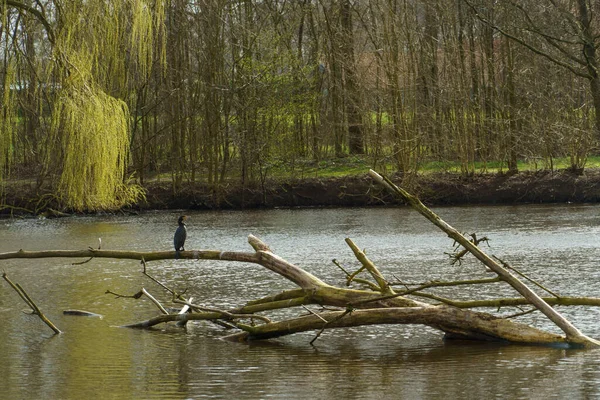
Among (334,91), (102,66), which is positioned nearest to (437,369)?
(102,66)

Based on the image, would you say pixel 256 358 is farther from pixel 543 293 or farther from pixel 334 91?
pixel 334 91

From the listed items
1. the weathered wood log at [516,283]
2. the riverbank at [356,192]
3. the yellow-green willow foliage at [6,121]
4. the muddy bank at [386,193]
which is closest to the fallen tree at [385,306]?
the weathered wood log at [516,283]

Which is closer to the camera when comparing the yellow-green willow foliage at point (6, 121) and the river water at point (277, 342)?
the river water at point (277, 342)

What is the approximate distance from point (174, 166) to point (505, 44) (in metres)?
11.5

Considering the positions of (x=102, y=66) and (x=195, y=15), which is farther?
(x=195, y=15)

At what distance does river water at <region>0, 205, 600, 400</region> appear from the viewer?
7.93 meters

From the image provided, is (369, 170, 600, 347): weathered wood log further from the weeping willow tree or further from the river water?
the weeping willow tree

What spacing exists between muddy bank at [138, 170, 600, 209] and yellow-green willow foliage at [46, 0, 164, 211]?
17.2 meters

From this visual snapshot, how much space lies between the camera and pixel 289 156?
34969mm

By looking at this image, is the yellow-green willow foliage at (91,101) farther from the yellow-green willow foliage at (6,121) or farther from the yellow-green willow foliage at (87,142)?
the yellow-green willow foliage at (6,121)

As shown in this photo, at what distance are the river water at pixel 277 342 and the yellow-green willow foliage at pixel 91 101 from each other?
153 centimetres

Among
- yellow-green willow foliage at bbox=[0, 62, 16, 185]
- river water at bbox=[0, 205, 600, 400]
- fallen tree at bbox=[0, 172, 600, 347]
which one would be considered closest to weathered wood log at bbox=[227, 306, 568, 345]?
fallen tree at bbox=[0, 172, 600, 347]

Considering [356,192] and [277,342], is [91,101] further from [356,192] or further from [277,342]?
[356,192]

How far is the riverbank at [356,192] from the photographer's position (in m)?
30.2
